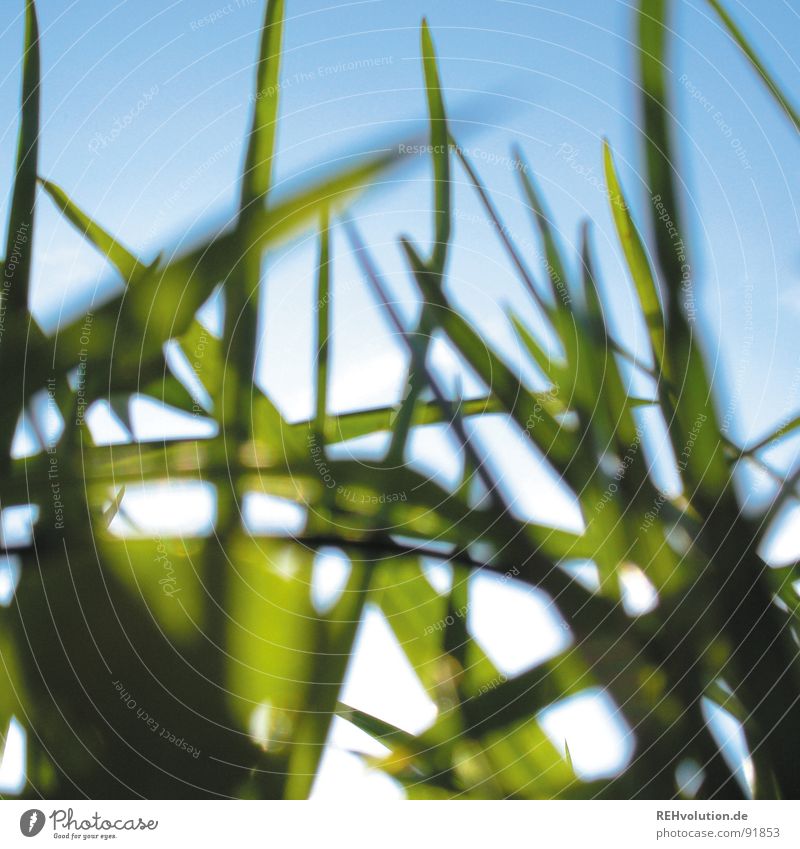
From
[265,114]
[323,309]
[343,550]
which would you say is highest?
[265,114]

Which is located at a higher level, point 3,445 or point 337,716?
point 3,445

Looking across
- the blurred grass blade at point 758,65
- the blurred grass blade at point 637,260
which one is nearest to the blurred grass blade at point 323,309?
the blurred grass blade at point 637,260

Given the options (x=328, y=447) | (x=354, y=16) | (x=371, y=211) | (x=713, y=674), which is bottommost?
(x=713, y=674)

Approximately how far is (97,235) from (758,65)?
0.50 metres

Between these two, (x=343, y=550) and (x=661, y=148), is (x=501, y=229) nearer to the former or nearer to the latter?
(x=661, y=148)

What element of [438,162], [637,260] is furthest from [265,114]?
[637,260]

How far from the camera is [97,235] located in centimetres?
52

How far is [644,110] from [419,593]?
380mm

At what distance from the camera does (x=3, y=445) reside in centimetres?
49

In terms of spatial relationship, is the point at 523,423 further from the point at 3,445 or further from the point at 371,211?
the point at 3,445

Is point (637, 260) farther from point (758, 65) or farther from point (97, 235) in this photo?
point (97, 235)

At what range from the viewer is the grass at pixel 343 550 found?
1.56ft

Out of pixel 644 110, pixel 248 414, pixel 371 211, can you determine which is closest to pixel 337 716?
pixel 248 414

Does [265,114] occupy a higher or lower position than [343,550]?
higher
